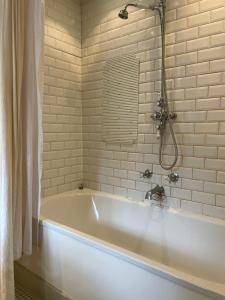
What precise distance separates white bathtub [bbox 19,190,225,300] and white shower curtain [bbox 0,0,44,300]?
22cm

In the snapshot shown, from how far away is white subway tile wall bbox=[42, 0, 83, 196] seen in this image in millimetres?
2205

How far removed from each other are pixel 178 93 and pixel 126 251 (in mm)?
1202

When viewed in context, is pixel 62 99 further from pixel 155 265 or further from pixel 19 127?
pixel 155 265

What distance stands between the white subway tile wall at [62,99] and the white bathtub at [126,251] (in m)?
0.22

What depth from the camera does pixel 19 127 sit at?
154 cm

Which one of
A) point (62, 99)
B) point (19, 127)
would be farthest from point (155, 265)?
point (62, 99)

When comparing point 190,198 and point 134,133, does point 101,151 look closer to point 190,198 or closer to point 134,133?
point 134,133

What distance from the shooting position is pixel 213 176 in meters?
1.72

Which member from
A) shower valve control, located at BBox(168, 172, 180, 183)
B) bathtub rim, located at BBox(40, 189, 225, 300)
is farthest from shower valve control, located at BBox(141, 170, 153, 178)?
bathtub rim, located at BBox(40, 189, 225, 300)

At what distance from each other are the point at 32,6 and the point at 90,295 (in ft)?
5.89

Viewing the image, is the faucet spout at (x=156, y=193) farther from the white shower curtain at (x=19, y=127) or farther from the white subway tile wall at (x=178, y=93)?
the white shower curtain at (x=19, y=127)

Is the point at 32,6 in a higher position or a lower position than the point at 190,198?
higher

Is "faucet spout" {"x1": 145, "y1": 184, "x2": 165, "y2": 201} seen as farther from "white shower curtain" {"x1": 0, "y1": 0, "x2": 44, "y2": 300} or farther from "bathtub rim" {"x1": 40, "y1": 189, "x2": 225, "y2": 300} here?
"white shower curtain" {"x1": 0, "y1": 0, "x2": 44, "y2": 300}

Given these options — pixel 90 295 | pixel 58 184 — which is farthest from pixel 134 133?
pixel 90 295
